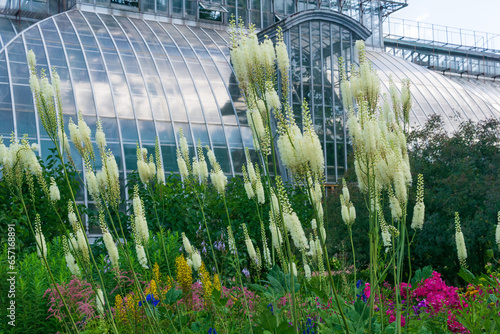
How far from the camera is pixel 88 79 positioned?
14828mm

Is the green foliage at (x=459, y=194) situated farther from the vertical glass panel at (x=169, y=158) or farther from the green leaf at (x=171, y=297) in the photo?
the vertical glass panel at (x=169, y=158)

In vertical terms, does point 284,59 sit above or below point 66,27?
below

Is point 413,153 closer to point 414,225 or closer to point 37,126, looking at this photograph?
point 414,225

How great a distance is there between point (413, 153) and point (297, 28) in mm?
8121

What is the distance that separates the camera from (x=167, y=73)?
1631 cm

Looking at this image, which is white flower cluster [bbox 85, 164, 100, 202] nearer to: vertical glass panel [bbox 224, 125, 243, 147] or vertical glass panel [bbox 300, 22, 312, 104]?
vertical glass panel [bbox 224, 125, 243, 147]

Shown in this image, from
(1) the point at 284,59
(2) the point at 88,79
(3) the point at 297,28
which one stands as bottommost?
(1) the point at 284,59

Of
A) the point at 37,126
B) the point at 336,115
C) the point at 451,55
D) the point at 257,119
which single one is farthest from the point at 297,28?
the point at 451,55

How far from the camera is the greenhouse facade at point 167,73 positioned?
46.5ft

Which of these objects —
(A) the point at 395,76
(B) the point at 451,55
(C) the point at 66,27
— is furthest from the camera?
(B) the point at 451,55

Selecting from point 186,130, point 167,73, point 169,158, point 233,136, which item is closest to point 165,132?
point 186,130

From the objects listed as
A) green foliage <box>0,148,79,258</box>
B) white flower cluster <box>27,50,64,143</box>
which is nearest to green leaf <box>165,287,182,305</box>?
white flower cluster <box>27,50,64,143</box>

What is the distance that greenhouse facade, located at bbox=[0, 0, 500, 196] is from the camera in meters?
14.2

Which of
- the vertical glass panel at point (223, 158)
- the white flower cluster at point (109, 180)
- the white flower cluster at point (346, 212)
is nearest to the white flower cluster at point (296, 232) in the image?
the white flower cluster at point (346, 212)
